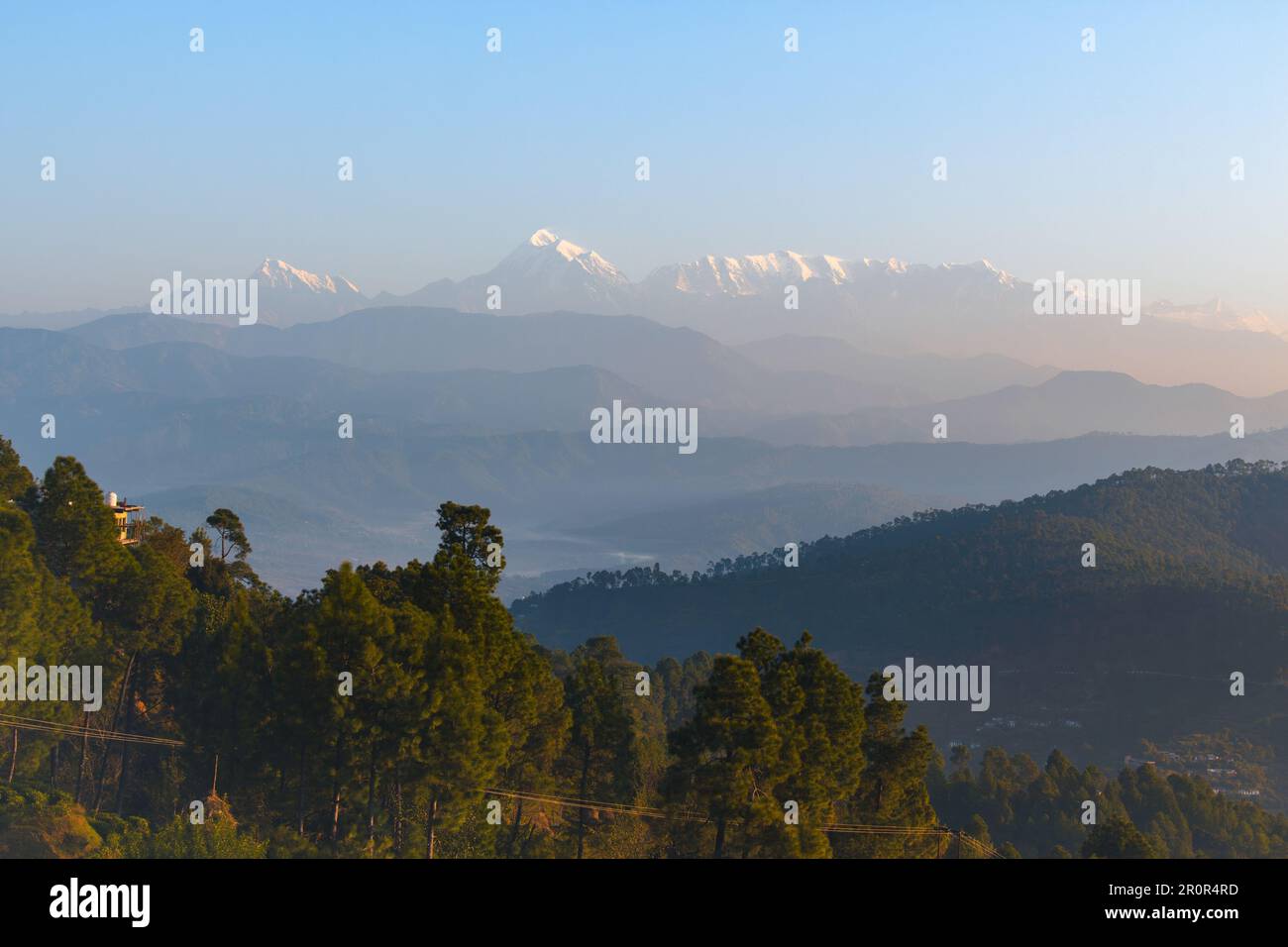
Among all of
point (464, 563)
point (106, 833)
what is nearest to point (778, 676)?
point (464, 563)

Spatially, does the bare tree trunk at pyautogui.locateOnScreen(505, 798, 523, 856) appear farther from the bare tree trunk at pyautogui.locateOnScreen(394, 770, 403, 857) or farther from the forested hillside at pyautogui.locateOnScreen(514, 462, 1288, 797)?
the forested hillside at pyautogui.locateOnScreen(514, 462, 1288, 797)

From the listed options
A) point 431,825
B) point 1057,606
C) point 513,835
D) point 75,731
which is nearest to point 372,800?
point 431,825

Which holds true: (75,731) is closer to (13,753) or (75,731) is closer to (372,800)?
(13,753)

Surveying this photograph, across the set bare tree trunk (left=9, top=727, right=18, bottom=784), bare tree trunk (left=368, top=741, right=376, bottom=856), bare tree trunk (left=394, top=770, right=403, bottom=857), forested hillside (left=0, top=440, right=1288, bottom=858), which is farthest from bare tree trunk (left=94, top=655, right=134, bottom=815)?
bare tree trunk (left=394, top=770, right=403, bottom=857)

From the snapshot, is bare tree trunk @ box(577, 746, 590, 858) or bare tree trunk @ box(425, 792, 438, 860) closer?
bare tree trunk @ box(425, 792, 438, 860)

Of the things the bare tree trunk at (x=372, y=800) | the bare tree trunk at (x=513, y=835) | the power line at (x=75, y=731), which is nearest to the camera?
the bare tree trunk at (x=372, y=800)

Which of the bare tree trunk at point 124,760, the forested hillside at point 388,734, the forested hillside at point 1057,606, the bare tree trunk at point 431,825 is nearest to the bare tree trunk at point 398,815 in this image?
the forested hillside at point 388,734

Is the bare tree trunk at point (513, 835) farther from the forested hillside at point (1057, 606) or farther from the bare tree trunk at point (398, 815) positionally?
the forested hillside at point (1057, 606)
